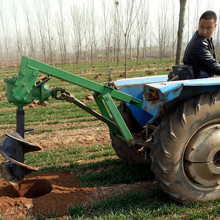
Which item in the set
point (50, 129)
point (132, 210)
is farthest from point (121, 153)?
point (50, 129)

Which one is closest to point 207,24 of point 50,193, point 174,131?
point 174,131

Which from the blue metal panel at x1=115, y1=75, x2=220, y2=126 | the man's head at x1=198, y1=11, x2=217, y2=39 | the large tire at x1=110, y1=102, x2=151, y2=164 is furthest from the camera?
the large tire at x1=110, y1=102, x2=151, y2=164

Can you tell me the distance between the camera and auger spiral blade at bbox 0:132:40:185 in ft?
9.26

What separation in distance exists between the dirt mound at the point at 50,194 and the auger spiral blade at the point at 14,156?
31 cm

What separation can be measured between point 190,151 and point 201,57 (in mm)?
1282

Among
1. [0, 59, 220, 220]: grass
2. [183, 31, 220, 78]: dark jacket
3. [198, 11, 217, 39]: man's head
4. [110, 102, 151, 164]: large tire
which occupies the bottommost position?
[0, 59, 220, 220]: grass

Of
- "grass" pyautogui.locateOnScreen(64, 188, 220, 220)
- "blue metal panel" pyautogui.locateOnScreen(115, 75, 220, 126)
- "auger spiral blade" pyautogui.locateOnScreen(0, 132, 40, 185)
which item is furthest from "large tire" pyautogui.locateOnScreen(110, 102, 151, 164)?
"auger spiral blade" pyautogui.locateOnScreen(0, 132, 40, 185)

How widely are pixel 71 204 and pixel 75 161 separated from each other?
1.59 m

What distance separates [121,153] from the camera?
402cm

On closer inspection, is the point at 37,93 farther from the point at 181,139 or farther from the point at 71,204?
the point at 181,139

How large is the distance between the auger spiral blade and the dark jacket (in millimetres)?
2367

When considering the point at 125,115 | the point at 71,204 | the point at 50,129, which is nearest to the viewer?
the point at 71,204

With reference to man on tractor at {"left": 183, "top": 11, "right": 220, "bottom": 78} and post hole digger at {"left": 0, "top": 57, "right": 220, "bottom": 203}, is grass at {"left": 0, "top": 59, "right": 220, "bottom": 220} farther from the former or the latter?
man on tractor at {"left": 183, "top": 11, "right": 220, "bottom": 78}

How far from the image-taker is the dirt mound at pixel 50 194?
9.48ft
